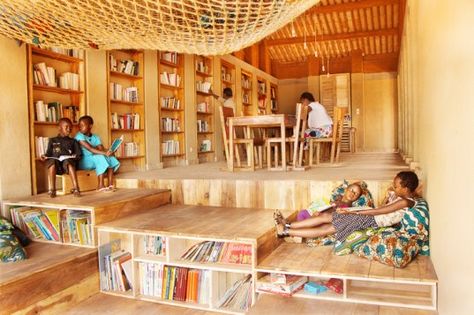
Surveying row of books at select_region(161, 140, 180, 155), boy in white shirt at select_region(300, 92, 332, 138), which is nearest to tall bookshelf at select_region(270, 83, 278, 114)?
row of books at select_region(161, 140, 180, 155)


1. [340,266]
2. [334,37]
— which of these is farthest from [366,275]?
[334,37]

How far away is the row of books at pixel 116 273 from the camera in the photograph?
326 centimetres

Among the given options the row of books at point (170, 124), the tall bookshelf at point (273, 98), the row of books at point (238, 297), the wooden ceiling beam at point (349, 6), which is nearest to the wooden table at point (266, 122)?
the row of books at point (170, 124)

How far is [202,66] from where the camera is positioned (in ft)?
25.0

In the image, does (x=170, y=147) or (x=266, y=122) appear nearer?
(x=266, y=122)

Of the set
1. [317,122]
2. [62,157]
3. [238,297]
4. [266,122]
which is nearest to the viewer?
[238,297]

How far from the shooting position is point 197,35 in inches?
115

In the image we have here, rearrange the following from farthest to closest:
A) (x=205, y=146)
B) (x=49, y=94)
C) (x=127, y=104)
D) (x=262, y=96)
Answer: (x=262, y=96) < (x=205, y=146) < (x=127, y=104) < (x=49, y=94)

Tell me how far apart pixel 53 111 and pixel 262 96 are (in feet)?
24.1

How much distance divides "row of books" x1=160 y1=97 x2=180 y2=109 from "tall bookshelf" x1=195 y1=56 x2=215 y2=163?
690 mm

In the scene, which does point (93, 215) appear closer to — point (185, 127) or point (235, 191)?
point (235, 191)

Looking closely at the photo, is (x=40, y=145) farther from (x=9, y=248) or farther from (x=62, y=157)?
(x=9, y=248)

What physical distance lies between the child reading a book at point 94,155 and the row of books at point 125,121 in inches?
36.2

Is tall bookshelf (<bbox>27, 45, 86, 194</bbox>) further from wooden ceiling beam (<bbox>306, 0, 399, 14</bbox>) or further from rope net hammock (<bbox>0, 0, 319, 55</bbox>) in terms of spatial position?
wooden ceiling beam (<bbox>306, 0, 399, 14</bbox>)
